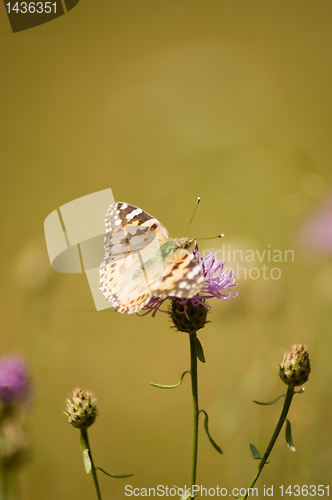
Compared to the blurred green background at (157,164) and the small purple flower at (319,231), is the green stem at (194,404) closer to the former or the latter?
the blurred green background at (157,164)

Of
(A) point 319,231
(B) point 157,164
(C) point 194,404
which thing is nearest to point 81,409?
(C) point 194,404

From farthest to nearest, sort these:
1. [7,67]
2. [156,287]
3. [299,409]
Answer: [7,67] < [299,409] < [156,287]

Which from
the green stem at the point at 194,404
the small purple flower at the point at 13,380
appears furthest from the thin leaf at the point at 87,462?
the small purple flower at the point at 13,380

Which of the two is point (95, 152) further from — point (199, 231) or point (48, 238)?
point (48, 238)

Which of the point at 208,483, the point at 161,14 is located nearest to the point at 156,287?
the point at 208,483

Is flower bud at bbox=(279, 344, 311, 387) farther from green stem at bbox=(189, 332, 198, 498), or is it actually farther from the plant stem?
the plant stem

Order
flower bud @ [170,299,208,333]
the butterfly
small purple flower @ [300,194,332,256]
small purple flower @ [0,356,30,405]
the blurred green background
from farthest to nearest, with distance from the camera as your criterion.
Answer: the blurred green background → small purple flower @ [300,194,332,256] → small purple flower @ [0,356,30,405] → flower bud @ [170,299,208,333] → the butterfly

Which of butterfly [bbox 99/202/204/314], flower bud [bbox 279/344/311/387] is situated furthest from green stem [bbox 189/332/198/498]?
flower bud [bbox 279/344/311/387]
